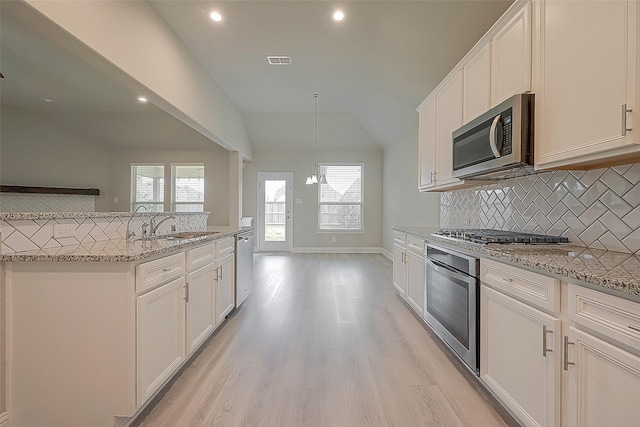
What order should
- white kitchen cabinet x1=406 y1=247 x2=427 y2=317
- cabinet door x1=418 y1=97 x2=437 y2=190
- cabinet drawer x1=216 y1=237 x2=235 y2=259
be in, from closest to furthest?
1. cabinet drawer x1=216 y1=237 x2=235 y2=259
2. white kitchen cabinet x1=406 y1=247 x2=427 y2=317
3. cabinet door x1=418 y1=97 x2=437 y2=190

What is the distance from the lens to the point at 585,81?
54.8 inches

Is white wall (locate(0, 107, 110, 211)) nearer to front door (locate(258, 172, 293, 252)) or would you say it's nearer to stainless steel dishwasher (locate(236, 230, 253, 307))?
front door (locate(258, 172, 293, 252))

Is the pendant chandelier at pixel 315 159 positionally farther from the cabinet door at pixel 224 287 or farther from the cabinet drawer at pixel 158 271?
the cabinet drawer at pixel 158 271

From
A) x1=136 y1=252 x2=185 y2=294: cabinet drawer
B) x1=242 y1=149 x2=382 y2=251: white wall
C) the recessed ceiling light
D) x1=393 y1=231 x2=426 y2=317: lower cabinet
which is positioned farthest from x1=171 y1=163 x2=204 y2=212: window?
x1=136 y1=252 x2=185 y2=294: cabinet drawer

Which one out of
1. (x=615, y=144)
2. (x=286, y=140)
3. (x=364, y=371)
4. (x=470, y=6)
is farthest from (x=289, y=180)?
(x=615, y=144)

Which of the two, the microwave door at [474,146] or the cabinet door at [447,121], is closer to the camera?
the microwave door at [474,146]

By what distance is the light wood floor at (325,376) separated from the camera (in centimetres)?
170

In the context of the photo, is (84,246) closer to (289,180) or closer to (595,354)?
(595,354)

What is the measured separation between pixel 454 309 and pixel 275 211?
6380 mm

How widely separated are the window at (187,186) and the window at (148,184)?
327 millimetres

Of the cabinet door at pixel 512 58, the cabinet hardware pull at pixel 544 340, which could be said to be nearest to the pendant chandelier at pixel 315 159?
the cabinet door at pixel 512 58

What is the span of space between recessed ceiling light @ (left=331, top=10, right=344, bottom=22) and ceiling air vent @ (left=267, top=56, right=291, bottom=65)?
0.98 meters

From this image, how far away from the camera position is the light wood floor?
170 cm

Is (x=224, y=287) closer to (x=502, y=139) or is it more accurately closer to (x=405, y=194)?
(x=502, y=139)
